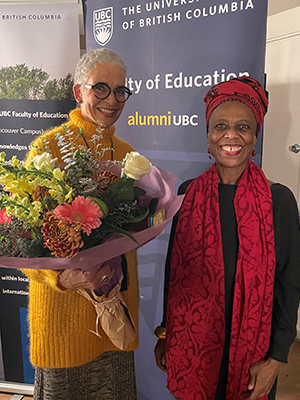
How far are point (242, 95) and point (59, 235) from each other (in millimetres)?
928

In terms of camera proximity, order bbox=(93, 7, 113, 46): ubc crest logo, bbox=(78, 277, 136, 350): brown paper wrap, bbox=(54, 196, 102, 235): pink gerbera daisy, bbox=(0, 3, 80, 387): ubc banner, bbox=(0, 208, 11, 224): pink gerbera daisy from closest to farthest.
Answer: bbox=(54, 196, 102, 235): pink gerbera daisy < bbox=(0, 208, 11, 224): pink gerbera daisy < bbox=(78, 277, 136, 350): brown paper wrap < bbox=(93, 7, 113, 46): ubc crest logo < bbox=(0, 3, 80, 387): ubc banner

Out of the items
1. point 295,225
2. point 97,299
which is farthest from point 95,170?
point 295,225

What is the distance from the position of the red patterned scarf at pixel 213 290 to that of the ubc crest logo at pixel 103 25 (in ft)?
3.62

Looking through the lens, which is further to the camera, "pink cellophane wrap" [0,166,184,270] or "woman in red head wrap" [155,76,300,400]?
"woman in red head wrap" [155,76,300,400]

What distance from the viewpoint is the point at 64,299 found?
1.31m

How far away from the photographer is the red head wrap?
1321mm

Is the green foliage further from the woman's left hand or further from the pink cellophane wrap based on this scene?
the woman's left hand

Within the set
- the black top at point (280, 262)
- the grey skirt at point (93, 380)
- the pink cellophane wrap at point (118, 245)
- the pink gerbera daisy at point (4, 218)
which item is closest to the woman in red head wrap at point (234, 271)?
the black top at point (280, 262)

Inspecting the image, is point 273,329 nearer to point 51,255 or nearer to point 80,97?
point 51,255

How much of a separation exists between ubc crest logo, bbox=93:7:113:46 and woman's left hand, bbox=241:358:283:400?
1.89m

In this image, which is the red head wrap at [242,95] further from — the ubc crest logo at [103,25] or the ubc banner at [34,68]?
the ubc banner at [34,68]

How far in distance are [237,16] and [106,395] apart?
6.22ft

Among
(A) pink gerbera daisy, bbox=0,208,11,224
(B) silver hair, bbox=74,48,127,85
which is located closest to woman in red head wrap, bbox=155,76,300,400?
(B) silver hair, bbox=74,48,127,85

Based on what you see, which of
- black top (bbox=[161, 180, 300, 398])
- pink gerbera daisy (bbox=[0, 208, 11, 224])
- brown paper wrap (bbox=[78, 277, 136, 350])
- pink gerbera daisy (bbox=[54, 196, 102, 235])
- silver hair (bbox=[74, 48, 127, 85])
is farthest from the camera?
silver hair (bbox=[74, 48, 127, 85])
